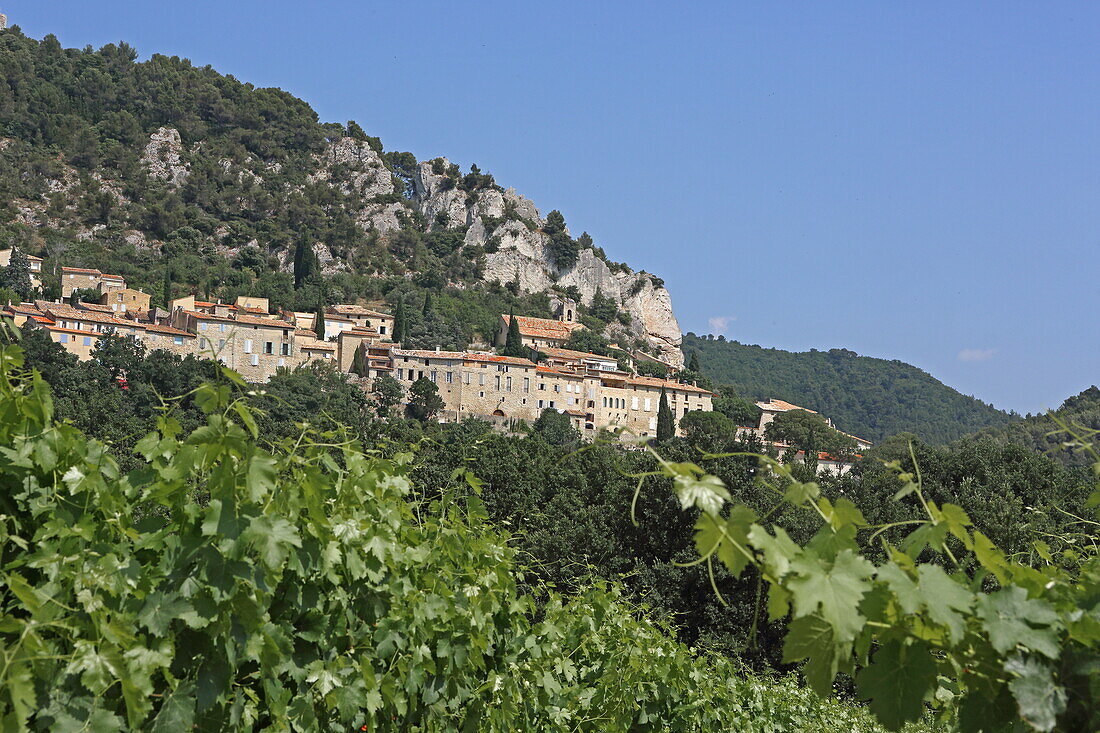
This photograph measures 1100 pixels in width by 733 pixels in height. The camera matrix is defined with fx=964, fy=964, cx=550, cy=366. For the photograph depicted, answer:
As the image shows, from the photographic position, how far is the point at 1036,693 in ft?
4.76

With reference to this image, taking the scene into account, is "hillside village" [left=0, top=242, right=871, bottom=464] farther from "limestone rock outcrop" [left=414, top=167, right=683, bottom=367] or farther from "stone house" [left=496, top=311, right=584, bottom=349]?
"limestone rock outcrop" [left=414, top=167, right=683, bottom=367]

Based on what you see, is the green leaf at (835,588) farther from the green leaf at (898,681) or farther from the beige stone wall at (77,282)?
the beige stone wall at (77,282)

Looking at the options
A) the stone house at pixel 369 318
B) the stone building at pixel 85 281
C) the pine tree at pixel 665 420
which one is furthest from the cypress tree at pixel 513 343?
Result: the stone building at pixel 85 281

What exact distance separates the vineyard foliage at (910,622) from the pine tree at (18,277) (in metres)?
64.4

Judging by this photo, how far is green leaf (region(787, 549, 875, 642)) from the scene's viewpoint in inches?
56.0

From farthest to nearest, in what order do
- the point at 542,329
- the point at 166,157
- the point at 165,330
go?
the point at 166,157
the point at 542,329
the point at 165,330

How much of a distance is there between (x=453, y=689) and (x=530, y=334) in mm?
69368

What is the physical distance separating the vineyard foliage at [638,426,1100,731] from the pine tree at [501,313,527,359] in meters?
65.4

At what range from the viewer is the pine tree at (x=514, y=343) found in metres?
67.4

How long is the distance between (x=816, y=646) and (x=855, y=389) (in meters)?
135

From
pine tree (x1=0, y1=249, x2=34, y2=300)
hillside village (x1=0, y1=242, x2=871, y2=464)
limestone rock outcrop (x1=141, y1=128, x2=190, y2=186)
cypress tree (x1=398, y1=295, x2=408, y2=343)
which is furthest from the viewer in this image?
limestone rock outcrop (x1=141, y1=128, x2=190, y2=186)

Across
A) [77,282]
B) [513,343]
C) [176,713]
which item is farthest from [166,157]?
[176,713]

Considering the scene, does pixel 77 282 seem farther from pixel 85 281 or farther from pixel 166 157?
pixel 166 157

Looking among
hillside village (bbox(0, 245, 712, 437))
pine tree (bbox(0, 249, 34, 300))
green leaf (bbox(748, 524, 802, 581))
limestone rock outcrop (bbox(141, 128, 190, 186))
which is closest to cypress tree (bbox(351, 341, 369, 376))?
hillside village (bbox(0, 245, 712, 437))
